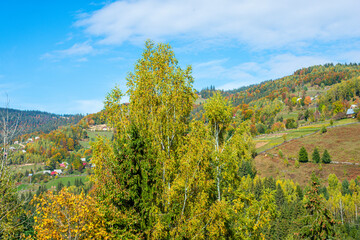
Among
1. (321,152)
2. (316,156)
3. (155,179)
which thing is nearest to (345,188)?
(316,156)

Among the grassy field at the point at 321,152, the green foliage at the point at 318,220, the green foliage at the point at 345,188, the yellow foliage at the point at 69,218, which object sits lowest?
the green foliage at the point at 345,188

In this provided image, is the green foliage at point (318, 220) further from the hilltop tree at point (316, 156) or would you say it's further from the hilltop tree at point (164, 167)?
the hilltop tree at point (316, 156)

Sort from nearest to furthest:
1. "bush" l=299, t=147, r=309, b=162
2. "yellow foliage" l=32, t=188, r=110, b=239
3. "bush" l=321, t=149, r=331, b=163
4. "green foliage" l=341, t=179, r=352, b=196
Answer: "yellow foliage" l=32, t=188, r=110, b=239
"green foliage" l=341, t=179, r=352, b=196
"bush" l=321, t=149, r=331, b=163
"bush" l=299, t=147, r=309, b=162

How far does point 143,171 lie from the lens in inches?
558

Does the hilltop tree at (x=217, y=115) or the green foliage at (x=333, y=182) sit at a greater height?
the hilltop tree at (x=217, y=115)

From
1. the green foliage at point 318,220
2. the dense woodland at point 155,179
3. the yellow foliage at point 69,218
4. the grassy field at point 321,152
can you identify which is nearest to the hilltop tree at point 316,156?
the grassy field at point 321,152

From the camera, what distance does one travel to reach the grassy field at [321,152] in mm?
90750

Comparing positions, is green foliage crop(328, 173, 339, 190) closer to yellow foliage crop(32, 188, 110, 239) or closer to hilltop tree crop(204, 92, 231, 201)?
hilltop tree crop(204, 92, 231, 201)

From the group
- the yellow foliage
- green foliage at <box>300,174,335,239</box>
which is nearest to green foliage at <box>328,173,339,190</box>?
green foliage at <box>300,174,335,239</box>

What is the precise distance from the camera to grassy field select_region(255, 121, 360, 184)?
90.8 metres

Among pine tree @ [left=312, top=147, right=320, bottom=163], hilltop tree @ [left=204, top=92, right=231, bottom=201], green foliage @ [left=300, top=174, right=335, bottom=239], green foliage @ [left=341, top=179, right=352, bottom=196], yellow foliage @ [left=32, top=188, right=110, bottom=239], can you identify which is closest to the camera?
yellow foliage @ [left=32, top=188, right=110, bottom=239]

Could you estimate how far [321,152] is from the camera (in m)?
103

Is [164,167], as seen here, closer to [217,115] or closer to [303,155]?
[217,115]

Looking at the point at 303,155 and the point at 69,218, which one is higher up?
the point at 69,218
